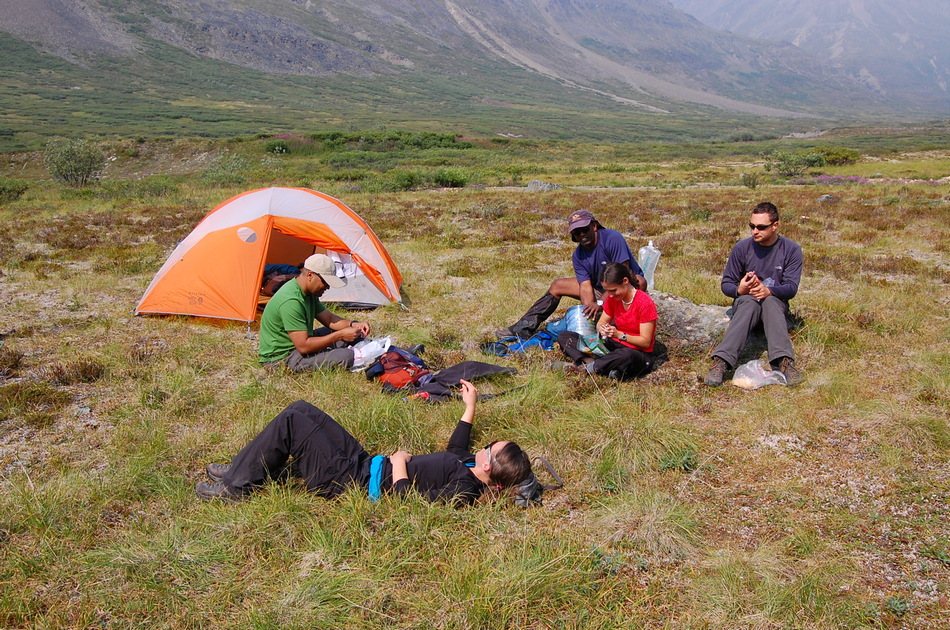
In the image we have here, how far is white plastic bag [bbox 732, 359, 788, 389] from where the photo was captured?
5223 mm

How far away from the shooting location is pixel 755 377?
5.26 m

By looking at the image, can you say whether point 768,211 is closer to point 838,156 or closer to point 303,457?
point 303,457

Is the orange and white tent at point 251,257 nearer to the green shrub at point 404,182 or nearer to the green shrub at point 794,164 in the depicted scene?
the green shrub at point 404,182

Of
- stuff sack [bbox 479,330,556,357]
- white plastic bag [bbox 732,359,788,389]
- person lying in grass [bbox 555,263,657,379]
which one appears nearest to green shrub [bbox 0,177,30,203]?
stuff sack [bbox 479,330,556,357]

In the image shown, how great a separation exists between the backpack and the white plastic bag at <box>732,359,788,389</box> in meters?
3.12

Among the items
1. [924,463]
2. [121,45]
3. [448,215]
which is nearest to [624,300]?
[924,463]

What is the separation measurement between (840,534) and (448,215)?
1585 cm

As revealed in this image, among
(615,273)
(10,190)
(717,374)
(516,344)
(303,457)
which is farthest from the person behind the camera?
(10,190)

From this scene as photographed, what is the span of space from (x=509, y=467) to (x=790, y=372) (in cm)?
336

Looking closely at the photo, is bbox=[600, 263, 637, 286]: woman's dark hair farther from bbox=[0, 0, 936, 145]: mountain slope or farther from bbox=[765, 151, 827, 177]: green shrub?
bbox=[0, 0, 936, 145]: mountain slope

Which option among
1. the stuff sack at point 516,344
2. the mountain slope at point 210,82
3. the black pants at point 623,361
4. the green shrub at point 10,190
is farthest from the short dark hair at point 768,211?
the mountain slope at point 210,82

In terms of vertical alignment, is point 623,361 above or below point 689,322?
below

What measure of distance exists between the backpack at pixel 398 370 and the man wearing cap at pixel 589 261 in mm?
1644

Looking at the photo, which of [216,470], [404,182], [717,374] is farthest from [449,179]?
[216,470]
